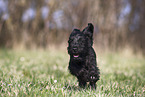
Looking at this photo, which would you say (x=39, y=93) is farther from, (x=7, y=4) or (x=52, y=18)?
(x=52, y=18)

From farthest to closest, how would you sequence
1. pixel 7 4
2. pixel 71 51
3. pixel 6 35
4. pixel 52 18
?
pixel 52 18, pixel 6 35, pixel 7 4, pixel 71 51

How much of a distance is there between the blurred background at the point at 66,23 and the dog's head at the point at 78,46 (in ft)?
31.0

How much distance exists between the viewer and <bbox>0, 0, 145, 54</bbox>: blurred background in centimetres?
1280

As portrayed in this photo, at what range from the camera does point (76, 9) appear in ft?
47.1

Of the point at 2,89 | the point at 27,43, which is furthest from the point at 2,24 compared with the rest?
the point at 2,89

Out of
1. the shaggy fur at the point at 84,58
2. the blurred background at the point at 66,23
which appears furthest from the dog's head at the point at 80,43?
the blurred background at the point at 66,23

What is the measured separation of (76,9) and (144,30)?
6.70 meters

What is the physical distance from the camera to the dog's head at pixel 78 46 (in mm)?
2796

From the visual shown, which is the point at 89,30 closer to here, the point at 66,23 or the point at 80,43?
the point at 80,43

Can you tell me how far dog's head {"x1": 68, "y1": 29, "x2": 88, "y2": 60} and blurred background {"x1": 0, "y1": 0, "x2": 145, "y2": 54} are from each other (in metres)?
9.43

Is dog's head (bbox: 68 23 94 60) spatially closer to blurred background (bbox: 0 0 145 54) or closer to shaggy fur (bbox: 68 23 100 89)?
shaggy fur (bbox: 68 23 100 89)

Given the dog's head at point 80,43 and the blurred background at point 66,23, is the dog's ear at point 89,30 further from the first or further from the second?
the blurred background at point 66,23

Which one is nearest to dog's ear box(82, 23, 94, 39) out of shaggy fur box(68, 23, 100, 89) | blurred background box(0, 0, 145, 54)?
shaggy fur box(68, 23, 100, 89)

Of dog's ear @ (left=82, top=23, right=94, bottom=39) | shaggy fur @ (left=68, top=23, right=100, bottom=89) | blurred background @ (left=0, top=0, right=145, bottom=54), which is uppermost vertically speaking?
blurred background @ (left=0, top=0, right=145, bottom=54)
